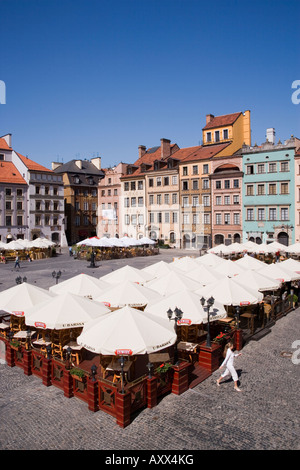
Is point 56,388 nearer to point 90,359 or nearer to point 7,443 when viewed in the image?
point 90,359

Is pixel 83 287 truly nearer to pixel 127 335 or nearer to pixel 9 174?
pixel 127 335

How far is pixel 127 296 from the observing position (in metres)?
14.2

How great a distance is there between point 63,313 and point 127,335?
9.43 ft

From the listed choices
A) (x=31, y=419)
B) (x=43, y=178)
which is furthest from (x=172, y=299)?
(x=43, y=178)

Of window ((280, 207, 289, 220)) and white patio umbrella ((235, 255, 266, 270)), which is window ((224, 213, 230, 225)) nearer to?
window ((280, 207, 289, 220))

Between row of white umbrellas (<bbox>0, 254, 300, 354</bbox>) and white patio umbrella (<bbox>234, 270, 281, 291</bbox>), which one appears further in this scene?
white patio umbrella (<bbox>234, 270, 281, 291</bbox>)

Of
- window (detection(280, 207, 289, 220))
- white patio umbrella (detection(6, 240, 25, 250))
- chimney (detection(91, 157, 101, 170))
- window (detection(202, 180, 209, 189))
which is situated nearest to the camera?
white patio umbrella (detection(6, 240, 25, 250))

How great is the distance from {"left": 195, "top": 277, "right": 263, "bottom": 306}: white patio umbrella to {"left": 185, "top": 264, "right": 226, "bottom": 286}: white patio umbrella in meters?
3.35

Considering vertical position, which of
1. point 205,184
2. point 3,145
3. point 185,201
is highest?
point 3,145

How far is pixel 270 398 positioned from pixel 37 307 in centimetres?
733

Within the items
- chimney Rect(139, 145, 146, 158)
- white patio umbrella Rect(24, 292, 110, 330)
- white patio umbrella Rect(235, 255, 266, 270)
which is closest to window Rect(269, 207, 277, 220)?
white patio umbrella Rect(235, 255, 266, 270)

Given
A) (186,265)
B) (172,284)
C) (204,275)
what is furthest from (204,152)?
(172,284)

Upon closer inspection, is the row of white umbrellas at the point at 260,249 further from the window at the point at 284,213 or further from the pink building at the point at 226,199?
the pink building at the point at 226,199

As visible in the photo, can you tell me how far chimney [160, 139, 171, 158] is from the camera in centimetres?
5907
